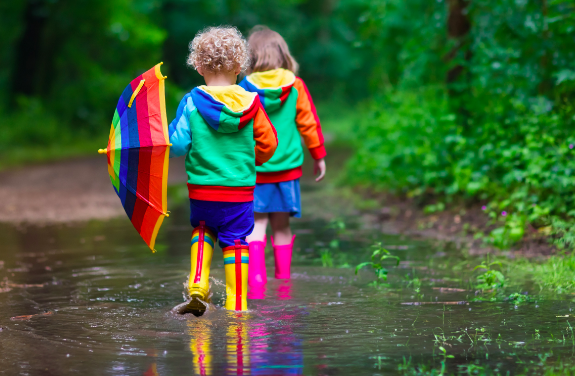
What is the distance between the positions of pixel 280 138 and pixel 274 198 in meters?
0.45

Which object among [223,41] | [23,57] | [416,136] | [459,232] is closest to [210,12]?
[23,57]

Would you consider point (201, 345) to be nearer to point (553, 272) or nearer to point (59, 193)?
point (553, 272)

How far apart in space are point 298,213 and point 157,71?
174 cm

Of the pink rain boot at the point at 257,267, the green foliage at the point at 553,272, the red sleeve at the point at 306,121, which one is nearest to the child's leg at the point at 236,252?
the pink rain boot at the point at 257,267

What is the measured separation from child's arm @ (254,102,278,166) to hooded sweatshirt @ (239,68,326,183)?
2.27ft

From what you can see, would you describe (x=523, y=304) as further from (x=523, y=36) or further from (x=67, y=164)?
(x=67, y=164)

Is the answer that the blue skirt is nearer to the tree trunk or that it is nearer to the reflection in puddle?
the reflection in puddle

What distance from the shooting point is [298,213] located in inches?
219

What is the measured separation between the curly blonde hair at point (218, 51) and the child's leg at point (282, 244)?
58.4 inches

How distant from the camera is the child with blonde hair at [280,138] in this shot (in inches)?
209

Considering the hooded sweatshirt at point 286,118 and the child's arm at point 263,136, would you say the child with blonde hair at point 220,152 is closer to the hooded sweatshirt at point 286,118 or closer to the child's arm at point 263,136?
the child's arm at point 263,136

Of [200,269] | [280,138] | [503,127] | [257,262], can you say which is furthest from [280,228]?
[503,127]

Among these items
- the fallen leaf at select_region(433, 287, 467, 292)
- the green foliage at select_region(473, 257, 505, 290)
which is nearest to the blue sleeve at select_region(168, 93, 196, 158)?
the fallen leaf at select_region(433, 287, 467, 292)

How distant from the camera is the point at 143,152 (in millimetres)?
4254
